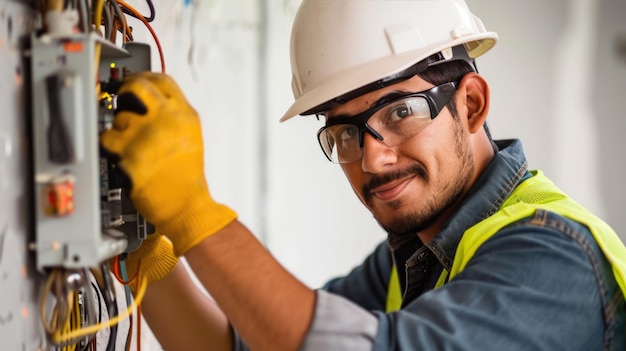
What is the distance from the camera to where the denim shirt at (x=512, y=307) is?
0.98m

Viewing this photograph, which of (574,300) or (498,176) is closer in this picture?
(574,300)

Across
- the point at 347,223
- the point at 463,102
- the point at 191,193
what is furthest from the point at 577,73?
the point at 191,193

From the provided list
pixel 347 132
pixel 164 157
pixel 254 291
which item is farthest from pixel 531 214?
pixel 164 157

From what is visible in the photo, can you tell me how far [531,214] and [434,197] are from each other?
243mm

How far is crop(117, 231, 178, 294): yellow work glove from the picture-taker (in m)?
1.25

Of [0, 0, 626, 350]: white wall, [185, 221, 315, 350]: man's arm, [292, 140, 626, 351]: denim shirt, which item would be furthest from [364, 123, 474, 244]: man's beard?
[0, 0, 626, 350]: white wall

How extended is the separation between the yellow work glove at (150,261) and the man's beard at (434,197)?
1.49 feet

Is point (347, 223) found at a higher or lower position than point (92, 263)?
lower

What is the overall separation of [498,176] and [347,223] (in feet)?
4.65

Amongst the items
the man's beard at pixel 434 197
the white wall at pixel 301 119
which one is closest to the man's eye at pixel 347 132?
the man's beard at pixel 434 197

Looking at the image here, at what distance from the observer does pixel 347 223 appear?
9.00ft

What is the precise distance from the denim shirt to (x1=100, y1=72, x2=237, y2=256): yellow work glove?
0.77 feet

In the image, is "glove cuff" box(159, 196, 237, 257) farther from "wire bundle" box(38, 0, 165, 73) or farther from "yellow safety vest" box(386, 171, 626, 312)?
"yellow safety vest" box(386, 171, 626, 312)

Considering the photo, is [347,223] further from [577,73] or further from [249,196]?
[577,73]
